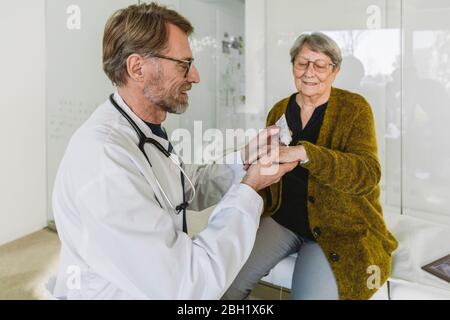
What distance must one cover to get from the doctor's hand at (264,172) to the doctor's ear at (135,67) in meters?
0.41

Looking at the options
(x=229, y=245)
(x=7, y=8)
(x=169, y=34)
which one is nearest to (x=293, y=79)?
(x=169, y=34)

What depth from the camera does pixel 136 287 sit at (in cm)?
90

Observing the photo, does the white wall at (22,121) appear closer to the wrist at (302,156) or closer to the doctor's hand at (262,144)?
the doctor's hand at (262,144)

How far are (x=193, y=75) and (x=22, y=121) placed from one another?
3.36ft

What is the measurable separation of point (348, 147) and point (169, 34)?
1.96 ft

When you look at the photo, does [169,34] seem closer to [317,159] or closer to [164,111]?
[164,111]

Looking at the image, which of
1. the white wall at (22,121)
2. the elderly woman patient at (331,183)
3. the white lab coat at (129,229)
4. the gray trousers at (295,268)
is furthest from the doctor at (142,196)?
the white wall at (22,121)

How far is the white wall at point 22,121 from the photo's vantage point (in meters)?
1.69

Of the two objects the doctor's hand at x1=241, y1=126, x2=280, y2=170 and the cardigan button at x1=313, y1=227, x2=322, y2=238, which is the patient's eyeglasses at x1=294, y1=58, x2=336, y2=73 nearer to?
the doctor's hand at x1=241, y1=126, x2=280, y2=170

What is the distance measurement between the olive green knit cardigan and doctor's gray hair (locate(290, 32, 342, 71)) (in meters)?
0.09

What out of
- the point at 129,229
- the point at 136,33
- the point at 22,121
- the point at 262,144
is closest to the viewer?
the point at 129,229

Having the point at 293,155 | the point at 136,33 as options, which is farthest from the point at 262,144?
the point at 136,33

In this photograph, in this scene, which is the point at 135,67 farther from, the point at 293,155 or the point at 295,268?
the point at 295,268

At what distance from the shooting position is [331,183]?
106cm
